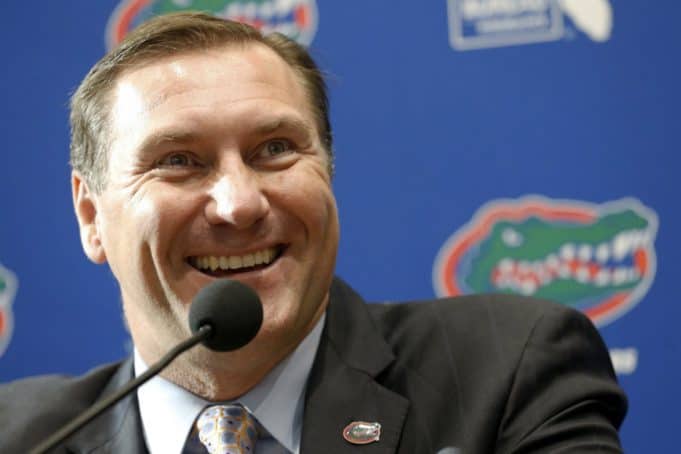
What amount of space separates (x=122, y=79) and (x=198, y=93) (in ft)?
0.60

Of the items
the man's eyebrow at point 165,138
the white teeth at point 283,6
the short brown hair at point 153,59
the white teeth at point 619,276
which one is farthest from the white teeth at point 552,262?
the man's eyebrow at point 165,138

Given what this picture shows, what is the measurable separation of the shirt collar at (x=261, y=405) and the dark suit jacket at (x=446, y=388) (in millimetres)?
25

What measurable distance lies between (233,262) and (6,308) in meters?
1.26

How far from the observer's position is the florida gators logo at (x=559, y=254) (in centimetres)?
234

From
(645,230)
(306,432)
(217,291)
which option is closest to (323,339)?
(306,432)

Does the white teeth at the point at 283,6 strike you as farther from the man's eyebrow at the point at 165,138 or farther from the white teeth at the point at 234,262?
the white teeth at the point at 234,262

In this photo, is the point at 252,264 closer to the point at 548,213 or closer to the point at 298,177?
the point at 298,177

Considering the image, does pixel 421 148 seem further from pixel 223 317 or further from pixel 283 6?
pixel 223 317

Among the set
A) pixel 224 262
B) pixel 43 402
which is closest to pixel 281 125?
pixel 224 262

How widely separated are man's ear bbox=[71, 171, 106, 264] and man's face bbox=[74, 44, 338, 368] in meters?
0.13

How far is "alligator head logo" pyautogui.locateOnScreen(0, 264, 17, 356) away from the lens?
283cm

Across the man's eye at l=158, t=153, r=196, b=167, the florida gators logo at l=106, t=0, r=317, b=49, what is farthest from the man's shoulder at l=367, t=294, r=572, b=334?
the florida gators logo at l=106, t=0, r=317, b=49

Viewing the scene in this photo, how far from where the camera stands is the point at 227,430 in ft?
5.93

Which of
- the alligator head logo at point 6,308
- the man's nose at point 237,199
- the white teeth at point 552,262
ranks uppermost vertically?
the man's nose at point 237,199
